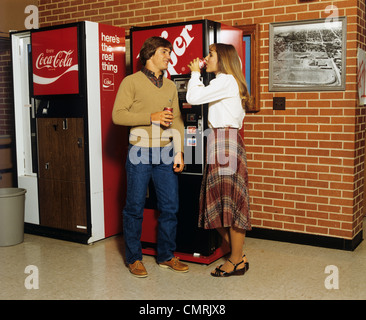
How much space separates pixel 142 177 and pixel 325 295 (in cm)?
151

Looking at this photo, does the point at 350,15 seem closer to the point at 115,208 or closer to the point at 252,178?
the point at 252,178

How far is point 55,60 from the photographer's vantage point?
4316mm

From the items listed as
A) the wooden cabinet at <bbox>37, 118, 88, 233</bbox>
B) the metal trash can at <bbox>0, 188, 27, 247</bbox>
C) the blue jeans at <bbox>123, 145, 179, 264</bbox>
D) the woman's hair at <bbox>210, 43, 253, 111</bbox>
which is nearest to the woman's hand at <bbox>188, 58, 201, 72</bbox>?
the woman's hair at <bbox>210, 43, 253, 111</bbox>

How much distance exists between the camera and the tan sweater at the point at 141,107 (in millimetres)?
3320

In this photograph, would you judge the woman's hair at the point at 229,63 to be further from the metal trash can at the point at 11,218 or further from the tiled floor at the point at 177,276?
the metal trash can at the point at 11,218

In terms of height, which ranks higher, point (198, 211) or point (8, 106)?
point (8, 106)

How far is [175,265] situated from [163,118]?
3.80 ft

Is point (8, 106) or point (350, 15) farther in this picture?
point (8, 106)

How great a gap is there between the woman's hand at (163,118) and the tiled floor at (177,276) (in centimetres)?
115

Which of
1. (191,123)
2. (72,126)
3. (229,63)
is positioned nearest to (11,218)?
(72,126)

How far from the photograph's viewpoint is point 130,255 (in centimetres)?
356

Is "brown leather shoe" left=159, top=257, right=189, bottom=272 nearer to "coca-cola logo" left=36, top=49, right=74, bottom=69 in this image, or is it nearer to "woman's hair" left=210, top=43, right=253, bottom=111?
"woman's hair" left=210, top=43, right=253, bottom=111

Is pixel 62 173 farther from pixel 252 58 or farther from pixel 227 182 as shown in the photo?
pixel 252 58
